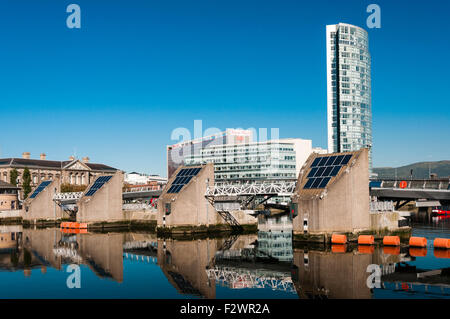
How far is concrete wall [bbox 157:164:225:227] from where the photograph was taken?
7044 cm

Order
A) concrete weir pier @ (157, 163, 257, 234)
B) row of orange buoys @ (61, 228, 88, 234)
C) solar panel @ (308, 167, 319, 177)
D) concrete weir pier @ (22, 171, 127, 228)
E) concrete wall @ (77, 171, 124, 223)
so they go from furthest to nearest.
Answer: concrete weir pier @ (22, 171, 127, 228)
concrete wall @ (77, 171, 124, 223)
row of orange buoys @ (61, 228, 88, 234)
concrete weir pier @ (157, 163, 257, 234)
solar panel @ (308, 167, 319, 177)

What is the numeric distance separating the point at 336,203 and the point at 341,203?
522 mm

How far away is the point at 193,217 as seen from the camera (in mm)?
71312

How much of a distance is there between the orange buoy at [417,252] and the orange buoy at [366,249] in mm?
3636

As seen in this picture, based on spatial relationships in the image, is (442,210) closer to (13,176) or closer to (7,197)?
(7,197)

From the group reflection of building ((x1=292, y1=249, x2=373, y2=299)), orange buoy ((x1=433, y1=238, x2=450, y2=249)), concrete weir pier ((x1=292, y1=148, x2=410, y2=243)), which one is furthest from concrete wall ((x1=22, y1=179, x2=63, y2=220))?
orange buoy ((x1=433, y1=238, x2=450, y2=249))

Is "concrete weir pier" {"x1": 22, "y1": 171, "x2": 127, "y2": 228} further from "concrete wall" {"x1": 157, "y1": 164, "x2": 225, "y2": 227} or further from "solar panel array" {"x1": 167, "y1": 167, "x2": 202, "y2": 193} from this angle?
"concrete wall" {"x1": 157, "y1": 164, "x2": 225, "y2": 227}

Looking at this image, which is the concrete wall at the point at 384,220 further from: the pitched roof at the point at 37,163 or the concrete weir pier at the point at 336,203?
the pitched roof at the point at 37,163

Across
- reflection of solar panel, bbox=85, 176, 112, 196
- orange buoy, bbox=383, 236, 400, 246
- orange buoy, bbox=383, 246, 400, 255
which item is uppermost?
reflection of solar panel, bbox=85, 176, 112, 196

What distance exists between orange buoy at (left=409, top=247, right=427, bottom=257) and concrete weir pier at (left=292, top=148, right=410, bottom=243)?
17.1 ft

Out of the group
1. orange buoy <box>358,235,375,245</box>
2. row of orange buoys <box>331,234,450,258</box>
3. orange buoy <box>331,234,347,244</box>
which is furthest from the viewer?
orange buoy <box>358,235,375,245</box>

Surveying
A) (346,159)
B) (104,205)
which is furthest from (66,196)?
(346,159)
